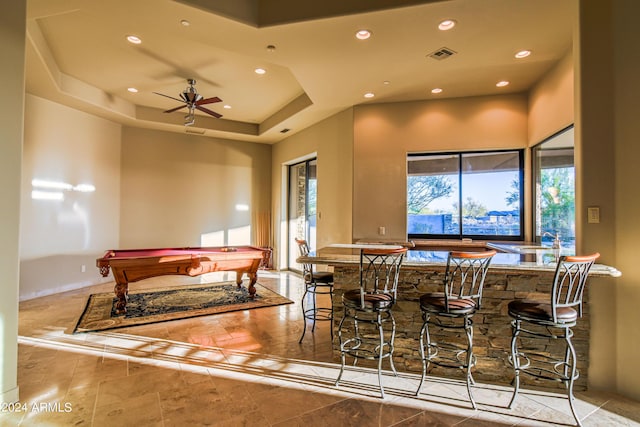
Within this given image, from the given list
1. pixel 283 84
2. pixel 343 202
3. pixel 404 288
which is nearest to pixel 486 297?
pixel 404 288

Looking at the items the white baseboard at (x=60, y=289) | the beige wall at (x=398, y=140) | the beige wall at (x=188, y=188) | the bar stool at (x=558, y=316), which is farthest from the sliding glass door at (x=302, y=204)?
the bar stool at (x=558, y=316)

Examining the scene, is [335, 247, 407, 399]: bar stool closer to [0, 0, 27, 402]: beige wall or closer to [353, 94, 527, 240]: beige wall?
[353, 94, 527, 240]: beige wall

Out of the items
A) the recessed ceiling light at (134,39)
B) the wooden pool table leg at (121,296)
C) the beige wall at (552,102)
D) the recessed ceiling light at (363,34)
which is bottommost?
the wooden pool table leg at (121,296)

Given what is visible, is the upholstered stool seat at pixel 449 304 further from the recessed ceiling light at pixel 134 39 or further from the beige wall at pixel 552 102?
the recessed ceiling light at pixel 134 39

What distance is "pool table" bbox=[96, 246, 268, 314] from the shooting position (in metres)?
4.23

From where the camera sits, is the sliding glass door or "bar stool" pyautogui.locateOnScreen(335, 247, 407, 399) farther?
the sliding glass door


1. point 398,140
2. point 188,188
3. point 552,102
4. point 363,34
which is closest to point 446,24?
point 363,34

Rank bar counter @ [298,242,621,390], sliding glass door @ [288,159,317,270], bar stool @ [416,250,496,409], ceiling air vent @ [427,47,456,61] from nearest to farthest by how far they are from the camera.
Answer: bar stool @ [416,250,496,409] < bar counter @ [298,242,621,390] < ceiling air vent @ [427,47,456,61] < sliding glass door @ [288,159,317,270]

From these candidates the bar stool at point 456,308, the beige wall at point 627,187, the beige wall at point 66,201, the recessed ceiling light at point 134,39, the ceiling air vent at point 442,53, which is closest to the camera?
the bar stool at point 456,308

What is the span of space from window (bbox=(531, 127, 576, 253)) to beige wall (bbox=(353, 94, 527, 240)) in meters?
0.64

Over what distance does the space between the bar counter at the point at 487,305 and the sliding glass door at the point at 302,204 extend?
4397 millimetres

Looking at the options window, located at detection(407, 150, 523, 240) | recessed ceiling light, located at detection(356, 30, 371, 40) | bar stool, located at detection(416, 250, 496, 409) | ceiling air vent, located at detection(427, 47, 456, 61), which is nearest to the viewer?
bar stool, located at detection(416, 250, 496, 409)

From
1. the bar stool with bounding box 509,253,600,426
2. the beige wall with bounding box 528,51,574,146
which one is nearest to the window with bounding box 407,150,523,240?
the beige wall with bounding box 528,51,574,146

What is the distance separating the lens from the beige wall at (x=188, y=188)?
7168 millimetres
